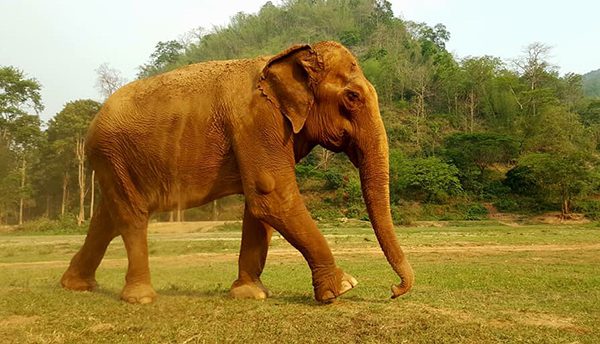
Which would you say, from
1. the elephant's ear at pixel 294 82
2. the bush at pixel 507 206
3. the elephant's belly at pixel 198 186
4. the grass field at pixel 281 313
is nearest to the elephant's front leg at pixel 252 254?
the grass field at pixel 281 313

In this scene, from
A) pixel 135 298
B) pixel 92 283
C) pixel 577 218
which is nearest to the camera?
pixel 135 298

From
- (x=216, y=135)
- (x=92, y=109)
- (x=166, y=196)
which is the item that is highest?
(x=92, y=109)

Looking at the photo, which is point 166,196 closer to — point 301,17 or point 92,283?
point 92,283

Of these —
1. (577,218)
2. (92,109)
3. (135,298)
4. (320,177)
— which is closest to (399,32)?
(320,177)

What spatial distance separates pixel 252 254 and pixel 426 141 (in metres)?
62.8

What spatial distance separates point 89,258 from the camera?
747 cm

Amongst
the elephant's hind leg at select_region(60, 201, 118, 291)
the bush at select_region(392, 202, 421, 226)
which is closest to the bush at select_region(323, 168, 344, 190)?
the bush at select_region(392, 202, 421, 226)

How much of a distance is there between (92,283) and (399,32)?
106m

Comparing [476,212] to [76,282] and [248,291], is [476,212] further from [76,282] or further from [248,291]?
[76,282]

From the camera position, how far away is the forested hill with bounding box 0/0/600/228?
37344mm

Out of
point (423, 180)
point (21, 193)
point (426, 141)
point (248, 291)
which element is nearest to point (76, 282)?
point (248, 291)

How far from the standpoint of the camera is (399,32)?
106m

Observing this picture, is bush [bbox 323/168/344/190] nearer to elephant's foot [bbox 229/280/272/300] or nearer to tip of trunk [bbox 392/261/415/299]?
elephant's foot [bbox 229/280/272/300]

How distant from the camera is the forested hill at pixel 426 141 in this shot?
3734 cm
